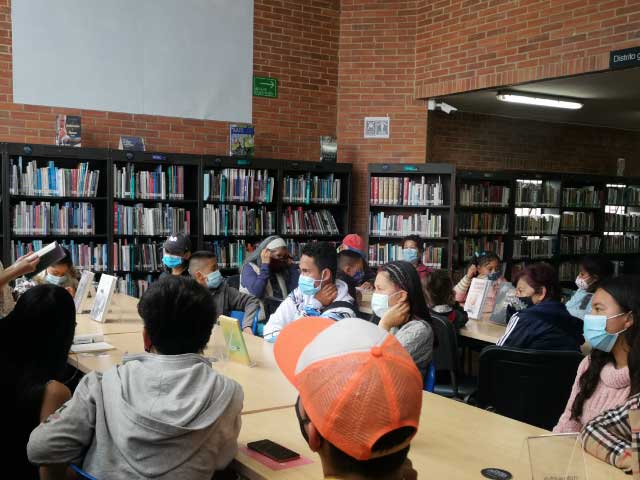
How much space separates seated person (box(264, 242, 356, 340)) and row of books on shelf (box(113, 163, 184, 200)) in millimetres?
3435

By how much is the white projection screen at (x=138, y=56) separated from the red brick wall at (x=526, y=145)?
9.19 ft

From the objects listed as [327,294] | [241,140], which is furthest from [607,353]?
[241,140]

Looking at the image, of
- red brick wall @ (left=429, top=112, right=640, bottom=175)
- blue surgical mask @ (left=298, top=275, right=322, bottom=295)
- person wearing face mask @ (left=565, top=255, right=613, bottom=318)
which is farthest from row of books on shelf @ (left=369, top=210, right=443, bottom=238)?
blue surgical mask @ (left=298, top=275, right=322, bottom=295)

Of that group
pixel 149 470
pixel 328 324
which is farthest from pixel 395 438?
pixel 149 470

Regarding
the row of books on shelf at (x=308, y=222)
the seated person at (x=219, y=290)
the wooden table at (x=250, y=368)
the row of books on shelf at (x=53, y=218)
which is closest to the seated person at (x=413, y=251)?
the row of books on shelf at (x=308, y=222)

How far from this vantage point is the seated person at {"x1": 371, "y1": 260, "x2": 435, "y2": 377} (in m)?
3.11

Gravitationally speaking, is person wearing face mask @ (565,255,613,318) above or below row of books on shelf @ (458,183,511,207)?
below

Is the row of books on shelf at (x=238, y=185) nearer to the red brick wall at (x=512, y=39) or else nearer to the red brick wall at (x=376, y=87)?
the red brick wall at (x=376, y=87)

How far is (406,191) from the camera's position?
8.19 meters

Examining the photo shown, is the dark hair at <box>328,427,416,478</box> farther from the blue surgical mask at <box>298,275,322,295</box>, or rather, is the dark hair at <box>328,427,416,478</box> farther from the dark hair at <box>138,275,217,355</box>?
the blue surgical mask at <box>298,275,322,295</box>

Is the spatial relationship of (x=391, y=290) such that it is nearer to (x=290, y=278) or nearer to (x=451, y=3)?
(x=290, y=278)

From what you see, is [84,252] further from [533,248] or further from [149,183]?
[533,248]

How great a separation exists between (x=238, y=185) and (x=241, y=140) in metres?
0.67

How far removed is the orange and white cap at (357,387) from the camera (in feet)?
3.58
